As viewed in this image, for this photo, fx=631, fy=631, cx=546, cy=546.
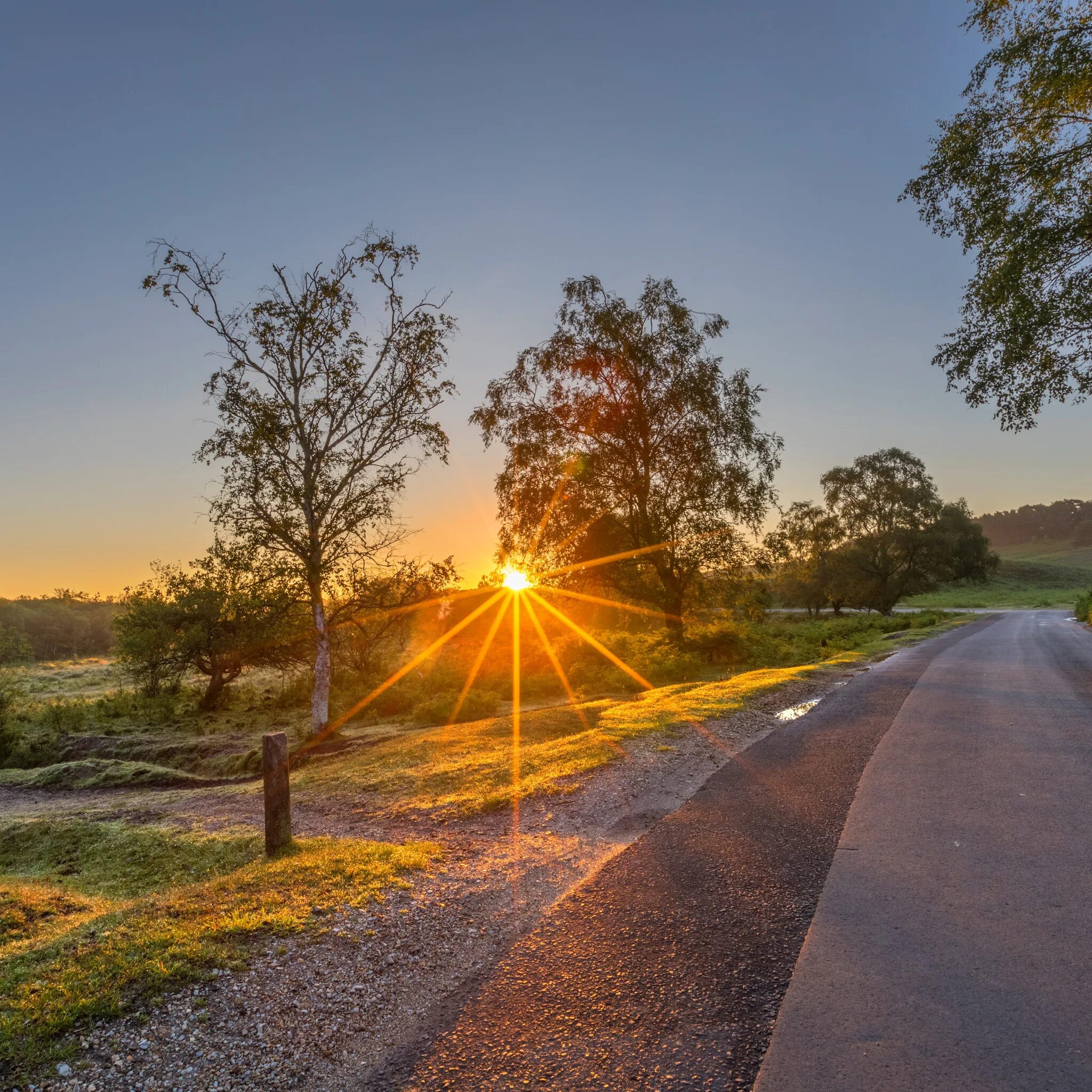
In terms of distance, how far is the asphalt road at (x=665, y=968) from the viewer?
3482 mm

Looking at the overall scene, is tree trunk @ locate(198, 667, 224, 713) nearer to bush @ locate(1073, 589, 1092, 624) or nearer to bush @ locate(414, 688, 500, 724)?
bush @ locate(414, 688, 500, 724)

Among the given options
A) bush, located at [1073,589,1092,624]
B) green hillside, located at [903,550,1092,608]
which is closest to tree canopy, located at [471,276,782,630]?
bush, located at [1073,589,1092,624]

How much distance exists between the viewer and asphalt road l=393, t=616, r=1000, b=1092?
11.4 feet

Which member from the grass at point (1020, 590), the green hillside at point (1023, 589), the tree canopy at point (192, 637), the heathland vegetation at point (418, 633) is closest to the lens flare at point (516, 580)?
the heathland vegetation at point (418, 633)

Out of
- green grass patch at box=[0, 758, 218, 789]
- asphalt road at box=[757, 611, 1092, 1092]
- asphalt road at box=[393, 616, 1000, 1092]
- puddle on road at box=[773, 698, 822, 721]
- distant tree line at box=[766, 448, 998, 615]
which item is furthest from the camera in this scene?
distant tree line at box=[766, 448, 998, 615]

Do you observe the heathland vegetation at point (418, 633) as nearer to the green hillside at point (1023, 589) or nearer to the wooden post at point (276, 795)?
the wooden post at point (276, 795)

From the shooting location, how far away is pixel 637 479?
85.2 ft

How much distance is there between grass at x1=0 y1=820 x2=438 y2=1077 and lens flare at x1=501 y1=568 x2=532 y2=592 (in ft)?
57.6

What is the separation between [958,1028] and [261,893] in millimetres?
5401

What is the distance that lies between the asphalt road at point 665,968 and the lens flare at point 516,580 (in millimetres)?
18665

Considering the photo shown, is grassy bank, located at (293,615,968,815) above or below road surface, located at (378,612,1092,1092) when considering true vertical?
below

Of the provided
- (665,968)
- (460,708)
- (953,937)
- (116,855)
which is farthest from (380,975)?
(460,708)

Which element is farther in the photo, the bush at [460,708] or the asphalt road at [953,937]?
the bush at [460,708]

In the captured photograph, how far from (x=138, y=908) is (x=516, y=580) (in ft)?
70.8
